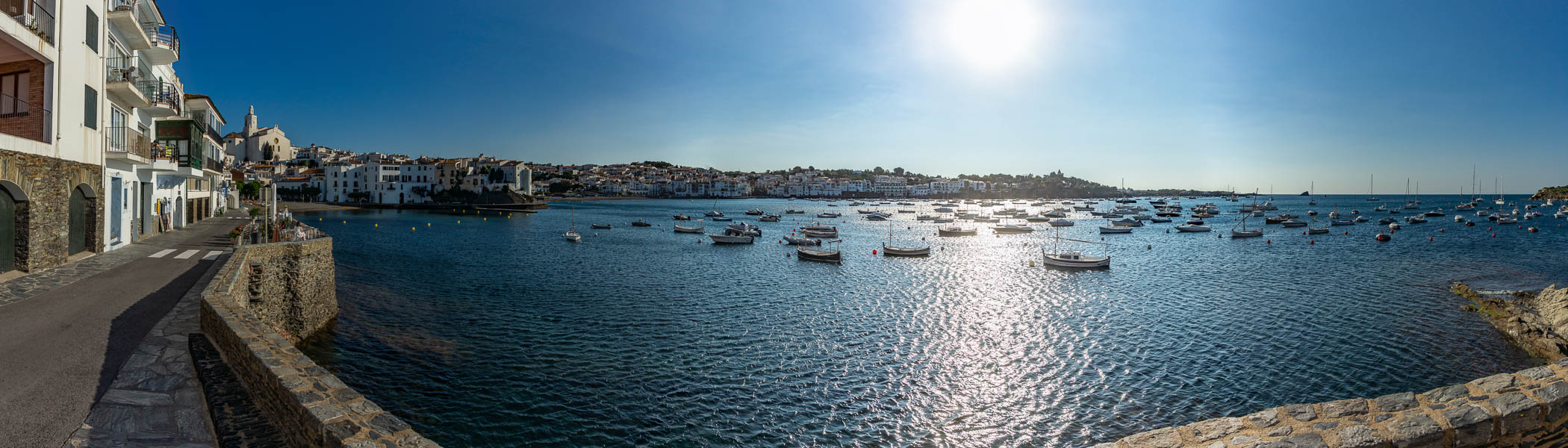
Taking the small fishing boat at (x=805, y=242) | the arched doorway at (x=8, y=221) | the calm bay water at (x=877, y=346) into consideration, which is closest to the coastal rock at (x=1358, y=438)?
the calm bay water at (x=877, y=346)

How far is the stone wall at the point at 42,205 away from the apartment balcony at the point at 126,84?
345 centimetres

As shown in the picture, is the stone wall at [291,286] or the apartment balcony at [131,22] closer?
the stone wall at [291,286]

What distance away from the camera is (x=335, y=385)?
642cm

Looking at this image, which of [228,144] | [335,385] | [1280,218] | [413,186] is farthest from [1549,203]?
[228,144]

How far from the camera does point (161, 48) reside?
76.5 feet

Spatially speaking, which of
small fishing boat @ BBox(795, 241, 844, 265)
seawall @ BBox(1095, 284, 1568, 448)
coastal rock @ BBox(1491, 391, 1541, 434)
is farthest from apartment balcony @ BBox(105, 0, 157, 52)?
small fishing boat @ BBox(795, 241, 844, 265)

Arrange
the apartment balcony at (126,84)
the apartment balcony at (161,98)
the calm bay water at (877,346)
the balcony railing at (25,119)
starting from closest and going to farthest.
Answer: the calm bay water at (877,346)
the balcony railing at (25,119)
the apartment balcony at (126,84)
the apartment balcony at (161,98)

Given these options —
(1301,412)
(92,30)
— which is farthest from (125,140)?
(1301,412)

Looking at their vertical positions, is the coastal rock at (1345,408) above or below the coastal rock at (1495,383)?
A: below

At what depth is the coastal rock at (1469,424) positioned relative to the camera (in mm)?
5484

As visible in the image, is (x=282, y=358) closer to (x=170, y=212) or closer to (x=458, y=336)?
(x=458, y=336)

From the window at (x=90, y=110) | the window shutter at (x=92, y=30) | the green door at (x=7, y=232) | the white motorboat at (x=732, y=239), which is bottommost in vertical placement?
the white motorboat at (x=732, y=239)

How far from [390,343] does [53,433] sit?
12559mm

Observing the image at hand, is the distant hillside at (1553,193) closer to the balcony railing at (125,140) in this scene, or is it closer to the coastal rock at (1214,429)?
the coastal rock at (1214,429)
